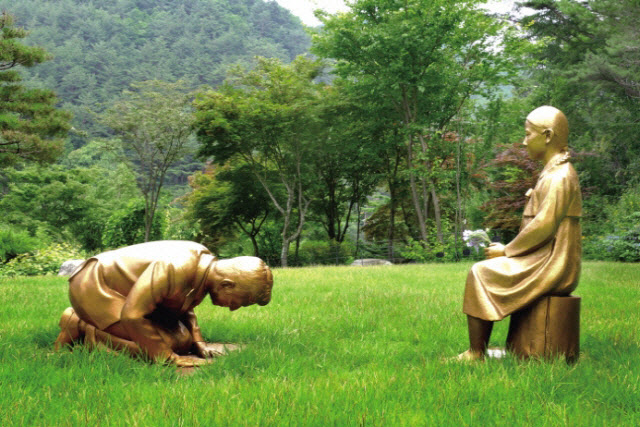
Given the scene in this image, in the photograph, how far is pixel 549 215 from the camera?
3.70 m

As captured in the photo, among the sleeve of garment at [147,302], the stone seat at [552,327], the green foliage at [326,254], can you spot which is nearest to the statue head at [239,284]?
the sleeve of garment at [147,302]

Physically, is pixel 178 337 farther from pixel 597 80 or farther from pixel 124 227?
pixel 124 227

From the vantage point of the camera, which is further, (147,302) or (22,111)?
(22,111)

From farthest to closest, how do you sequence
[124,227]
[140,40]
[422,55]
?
[140,40] < [124,227] < [422,55]

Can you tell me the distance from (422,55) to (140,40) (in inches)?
2119

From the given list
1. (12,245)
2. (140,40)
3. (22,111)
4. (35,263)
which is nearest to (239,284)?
(22,111)

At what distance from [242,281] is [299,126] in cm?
1850

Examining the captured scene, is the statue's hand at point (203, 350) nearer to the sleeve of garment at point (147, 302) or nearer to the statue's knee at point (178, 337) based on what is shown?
the statue's knee at point (178, 337)

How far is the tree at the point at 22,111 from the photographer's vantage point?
12297 mm

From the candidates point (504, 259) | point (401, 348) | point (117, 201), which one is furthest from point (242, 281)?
point (117, 201)

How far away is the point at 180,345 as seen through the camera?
421 centimetres

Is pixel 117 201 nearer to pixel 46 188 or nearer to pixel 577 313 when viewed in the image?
pixel 46 188

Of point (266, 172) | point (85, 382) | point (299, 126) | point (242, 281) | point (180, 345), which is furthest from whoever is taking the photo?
point (266, 172)

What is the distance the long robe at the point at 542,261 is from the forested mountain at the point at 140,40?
51920 mm
